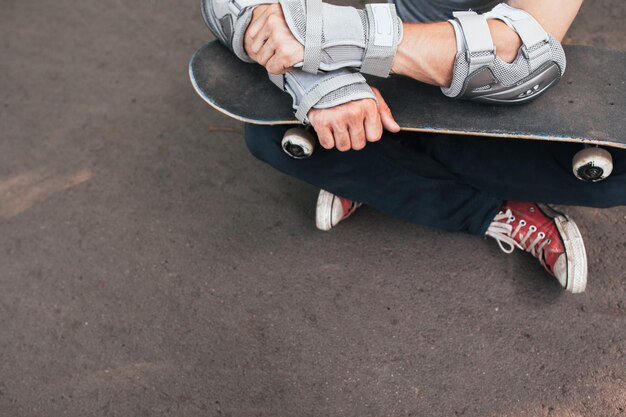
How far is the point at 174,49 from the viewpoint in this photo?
2.43 meters

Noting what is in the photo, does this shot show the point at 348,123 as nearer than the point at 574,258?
Yes

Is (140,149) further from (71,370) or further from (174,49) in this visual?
(71,370)

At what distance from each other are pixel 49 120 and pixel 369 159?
1.33 meters

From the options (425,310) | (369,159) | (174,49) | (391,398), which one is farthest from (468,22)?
(174,49)

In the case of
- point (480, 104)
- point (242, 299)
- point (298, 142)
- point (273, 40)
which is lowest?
point (242, 299)

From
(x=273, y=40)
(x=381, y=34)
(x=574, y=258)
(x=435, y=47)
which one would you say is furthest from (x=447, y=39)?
(x=574, y=258)

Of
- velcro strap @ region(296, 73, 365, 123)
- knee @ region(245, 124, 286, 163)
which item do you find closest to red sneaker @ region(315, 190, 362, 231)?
knee @ region(245, 124, 286, 163)

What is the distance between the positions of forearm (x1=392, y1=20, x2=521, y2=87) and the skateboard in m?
0.11

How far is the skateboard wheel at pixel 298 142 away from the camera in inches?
57.9

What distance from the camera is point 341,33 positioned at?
4.24 ft

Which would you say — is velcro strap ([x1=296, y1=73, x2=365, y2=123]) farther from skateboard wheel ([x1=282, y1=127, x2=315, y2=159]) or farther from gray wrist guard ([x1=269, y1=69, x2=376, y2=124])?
skateboard wheel ([x1=282, y1=127, x2=315, y2=159])

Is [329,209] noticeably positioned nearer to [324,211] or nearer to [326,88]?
[324,211]

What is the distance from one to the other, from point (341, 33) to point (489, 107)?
40 cm

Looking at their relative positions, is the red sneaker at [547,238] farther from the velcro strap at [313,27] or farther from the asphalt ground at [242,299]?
the velcro strap at [313,27]
